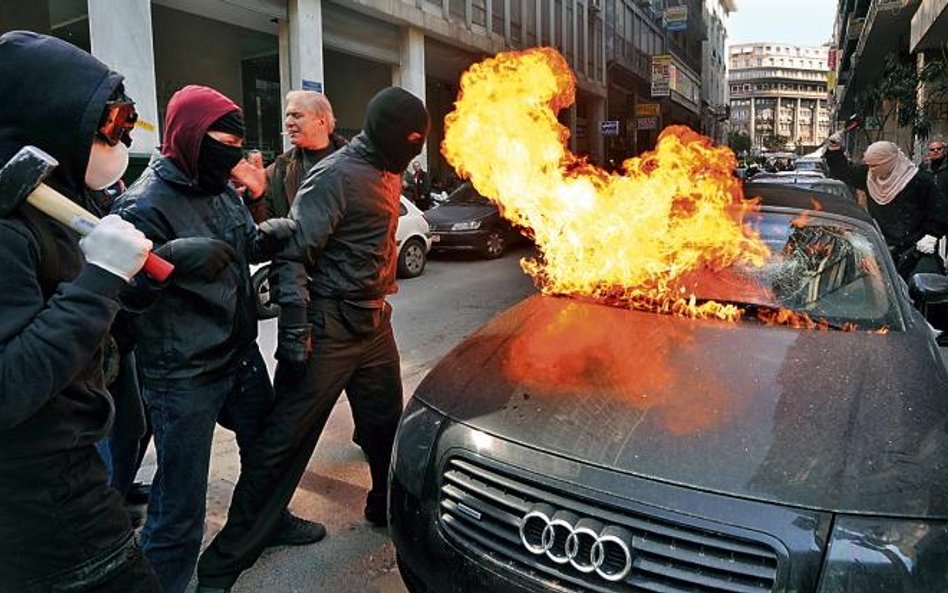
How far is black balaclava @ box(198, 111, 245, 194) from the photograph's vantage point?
244 centimetres

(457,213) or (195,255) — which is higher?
(457,213)

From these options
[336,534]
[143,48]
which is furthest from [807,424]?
[143,48]

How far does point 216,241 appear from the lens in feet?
7.67

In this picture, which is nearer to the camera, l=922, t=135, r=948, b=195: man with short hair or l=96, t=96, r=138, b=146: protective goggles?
l=96, t=96, r=138, b=146: protective goggles

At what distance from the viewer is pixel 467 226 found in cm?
1264

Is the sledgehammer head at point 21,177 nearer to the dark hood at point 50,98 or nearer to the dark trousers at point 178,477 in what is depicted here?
the dark hood at point 50,98

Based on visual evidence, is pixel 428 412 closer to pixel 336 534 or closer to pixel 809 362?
pixel 336 534

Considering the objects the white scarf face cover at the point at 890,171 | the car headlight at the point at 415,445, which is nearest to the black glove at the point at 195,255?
the car headlight at the point at 415,445

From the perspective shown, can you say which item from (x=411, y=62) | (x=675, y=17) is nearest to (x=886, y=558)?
(x=411, y=62)

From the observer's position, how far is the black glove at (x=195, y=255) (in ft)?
7.31

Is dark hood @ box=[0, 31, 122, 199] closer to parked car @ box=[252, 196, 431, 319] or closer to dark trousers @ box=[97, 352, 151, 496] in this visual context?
dark trousers @ box=[97, 352, 151, 496]

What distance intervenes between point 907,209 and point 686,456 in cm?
571

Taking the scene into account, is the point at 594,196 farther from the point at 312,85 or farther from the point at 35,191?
the point at 312,85

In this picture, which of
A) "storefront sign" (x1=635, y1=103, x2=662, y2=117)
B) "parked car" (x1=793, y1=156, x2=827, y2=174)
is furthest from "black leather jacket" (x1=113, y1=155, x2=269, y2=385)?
"storefront sign" (x1=635, y1=103, x2=662, y2=117)
